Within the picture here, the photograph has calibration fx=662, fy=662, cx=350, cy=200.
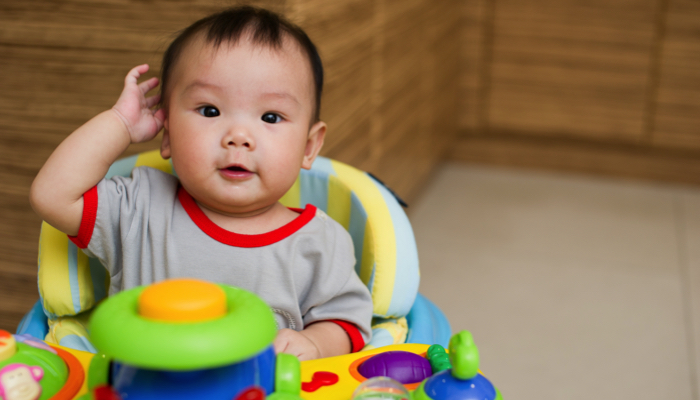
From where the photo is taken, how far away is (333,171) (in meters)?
0.89

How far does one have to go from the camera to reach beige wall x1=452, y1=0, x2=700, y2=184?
2.18m

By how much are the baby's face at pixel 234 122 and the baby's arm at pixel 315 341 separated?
0.49 ft

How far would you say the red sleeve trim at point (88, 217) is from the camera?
680mm

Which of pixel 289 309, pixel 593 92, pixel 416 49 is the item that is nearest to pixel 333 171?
pixel 289 309

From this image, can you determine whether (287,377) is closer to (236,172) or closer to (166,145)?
(236,172)

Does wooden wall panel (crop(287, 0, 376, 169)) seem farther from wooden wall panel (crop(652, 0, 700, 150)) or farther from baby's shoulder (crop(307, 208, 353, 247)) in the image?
wooden wall panel (crop(652, 0, 700, 150))

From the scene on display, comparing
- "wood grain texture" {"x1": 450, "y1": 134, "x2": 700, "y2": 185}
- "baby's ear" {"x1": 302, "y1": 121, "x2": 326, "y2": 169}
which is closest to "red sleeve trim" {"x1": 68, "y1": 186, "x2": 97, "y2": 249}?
"baby's ear" {"x1": 302, "y1": 121, "x2": 326, "y2": 169}

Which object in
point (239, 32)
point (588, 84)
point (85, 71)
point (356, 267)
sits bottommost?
point (588, 84)

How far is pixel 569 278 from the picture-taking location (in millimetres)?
1630

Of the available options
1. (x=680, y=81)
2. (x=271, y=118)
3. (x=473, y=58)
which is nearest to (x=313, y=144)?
(x=271, y=118)

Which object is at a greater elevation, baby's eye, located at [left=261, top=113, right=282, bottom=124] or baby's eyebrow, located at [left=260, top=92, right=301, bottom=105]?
baby's eyebrow, located at [left=260, top=92, right=301, bottom=105]

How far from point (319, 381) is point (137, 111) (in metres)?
0.37

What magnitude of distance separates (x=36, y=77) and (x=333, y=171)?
48 centimetres

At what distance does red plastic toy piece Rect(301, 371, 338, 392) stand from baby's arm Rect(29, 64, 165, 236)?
1.00 feet
